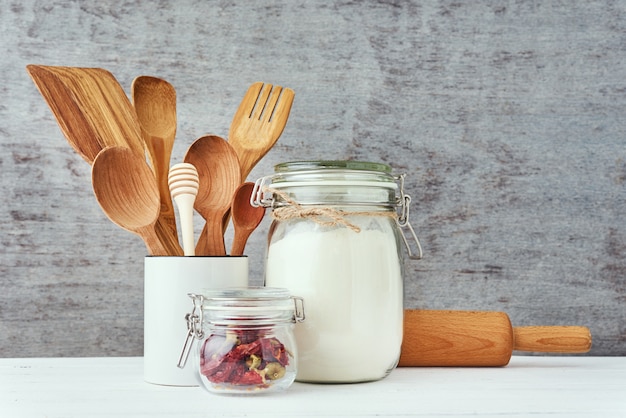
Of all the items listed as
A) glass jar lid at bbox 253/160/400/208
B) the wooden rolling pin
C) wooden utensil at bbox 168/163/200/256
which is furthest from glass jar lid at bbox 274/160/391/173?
the wooden rolling pin

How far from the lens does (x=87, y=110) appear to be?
0.85 metres

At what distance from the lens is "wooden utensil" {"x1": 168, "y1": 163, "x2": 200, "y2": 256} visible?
0.78 m

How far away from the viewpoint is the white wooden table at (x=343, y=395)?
2.14 feet

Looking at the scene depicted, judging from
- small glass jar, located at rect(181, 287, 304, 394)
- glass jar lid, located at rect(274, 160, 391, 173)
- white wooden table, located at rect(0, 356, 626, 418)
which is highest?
glass jar lid, located at rect(274, 160, 391, 173)

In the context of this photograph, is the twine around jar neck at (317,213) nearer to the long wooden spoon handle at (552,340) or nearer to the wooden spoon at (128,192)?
the wooden spoon at (128,192)

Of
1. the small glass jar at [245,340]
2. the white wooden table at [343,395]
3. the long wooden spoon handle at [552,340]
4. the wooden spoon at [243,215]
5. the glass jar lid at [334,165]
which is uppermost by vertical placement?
the glass jar lid at [334,165]

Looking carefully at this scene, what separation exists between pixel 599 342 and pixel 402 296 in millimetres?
434

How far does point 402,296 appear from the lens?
0.81 meters

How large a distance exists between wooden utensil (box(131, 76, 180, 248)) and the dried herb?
0.63ft

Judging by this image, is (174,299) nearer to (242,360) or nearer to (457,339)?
(242,360)

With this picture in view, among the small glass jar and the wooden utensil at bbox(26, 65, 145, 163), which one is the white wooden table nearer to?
the small glass jar

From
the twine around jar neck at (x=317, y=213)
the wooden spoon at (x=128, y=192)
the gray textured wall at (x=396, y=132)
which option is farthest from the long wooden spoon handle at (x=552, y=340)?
the wooden spoon at (x=128, y=192)

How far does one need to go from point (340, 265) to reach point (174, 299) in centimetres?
19

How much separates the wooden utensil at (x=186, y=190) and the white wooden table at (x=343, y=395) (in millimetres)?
167
